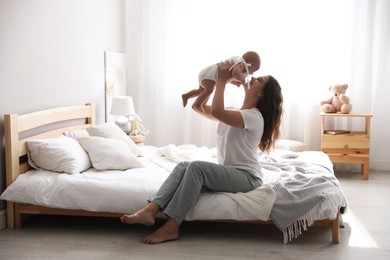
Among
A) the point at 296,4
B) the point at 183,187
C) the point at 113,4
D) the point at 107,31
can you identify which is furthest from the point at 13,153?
the point at 296,4

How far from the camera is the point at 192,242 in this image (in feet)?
9.99

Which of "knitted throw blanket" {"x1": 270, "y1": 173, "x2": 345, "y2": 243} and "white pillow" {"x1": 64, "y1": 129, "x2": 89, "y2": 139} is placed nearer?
"knitted throw blanket" {"x1": 270, "y1": 173, "x2": 345, "y2": 243}

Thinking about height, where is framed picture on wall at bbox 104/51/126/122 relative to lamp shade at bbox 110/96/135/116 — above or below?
above

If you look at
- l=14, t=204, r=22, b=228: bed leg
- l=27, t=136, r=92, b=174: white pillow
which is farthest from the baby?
l=14, t=204, r=22, b=228: bed leg

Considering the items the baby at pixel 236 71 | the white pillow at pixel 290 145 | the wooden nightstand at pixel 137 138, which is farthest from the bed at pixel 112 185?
the white pillow at pixel 290 145

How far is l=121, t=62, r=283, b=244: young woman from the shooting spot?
3.00m

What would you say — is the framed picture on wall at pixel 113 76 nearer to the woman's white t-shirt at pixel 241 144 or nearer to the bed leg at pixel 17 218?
the bed leg at pixel 17 218

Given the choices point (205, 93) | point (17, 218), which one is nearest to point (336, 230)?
point (205, 93)

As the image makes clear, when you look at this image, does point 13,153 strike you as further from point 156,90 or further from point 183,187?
point 156,90

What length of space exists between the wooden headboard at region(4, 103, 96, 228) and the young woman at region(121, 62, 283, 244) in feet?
2.67

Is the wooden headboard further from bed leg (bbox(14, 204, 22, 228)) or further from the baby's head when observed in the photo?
the baby's head

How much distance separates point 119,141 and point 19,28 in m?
1.01

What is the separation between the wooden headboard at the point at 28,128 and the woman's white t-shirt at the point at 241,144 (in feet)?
4.04

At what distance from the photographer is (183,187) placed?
3014mm
